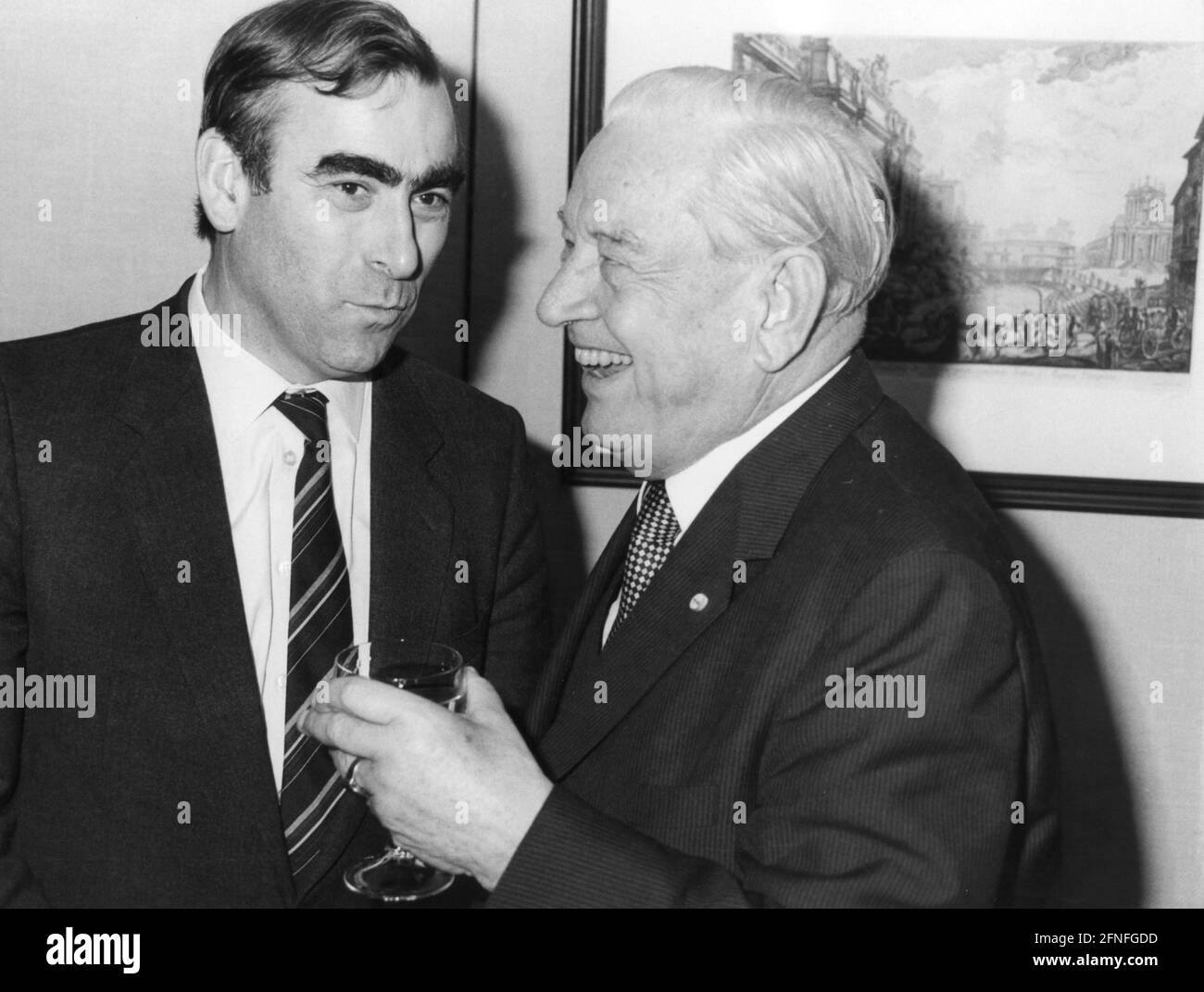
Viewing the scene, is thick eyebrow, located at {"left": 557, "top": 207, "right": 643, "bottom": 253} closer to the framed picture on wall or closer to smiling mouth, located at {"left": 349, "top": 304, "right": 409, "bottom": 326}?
smiling mouth, located at {"left": 349, "top": 304, "right": 409, "bottom": 326}

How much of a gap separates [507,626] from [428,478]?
243 millimetres

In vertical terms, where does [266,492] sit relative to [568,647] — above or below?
above

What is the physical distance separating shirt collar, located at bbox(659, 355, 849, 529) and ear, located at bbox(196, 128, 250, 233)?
65 centimetres

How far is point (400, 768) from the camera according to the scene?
4.22ft

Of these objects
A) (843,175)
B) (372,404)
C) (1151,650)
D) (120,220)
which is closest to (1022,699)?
(843,175)

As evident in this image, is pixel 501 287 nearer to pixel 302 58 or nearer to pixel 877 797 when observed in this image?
pixel 302 58

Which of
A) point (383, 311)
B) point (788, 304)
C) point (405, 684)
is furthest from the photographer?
point (383, 311)

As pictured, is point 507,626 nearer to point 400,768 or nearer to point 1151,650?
point 400,768

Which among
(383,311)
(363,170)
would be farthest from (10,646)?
A: (363,170)

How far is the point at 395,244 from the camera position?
1.67 metres

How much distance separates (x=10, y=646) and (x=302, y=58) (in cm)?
78

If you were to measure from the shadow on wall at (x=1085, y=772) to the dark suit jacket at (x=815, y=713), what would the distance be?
0.98m

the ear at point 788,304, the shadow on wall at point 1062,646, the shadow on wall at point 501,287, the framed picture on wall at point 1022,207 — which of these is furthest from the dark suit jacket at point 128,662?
the shadow on wall at point 1062,646

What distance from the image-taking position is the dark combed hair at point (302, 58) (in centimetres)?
162
